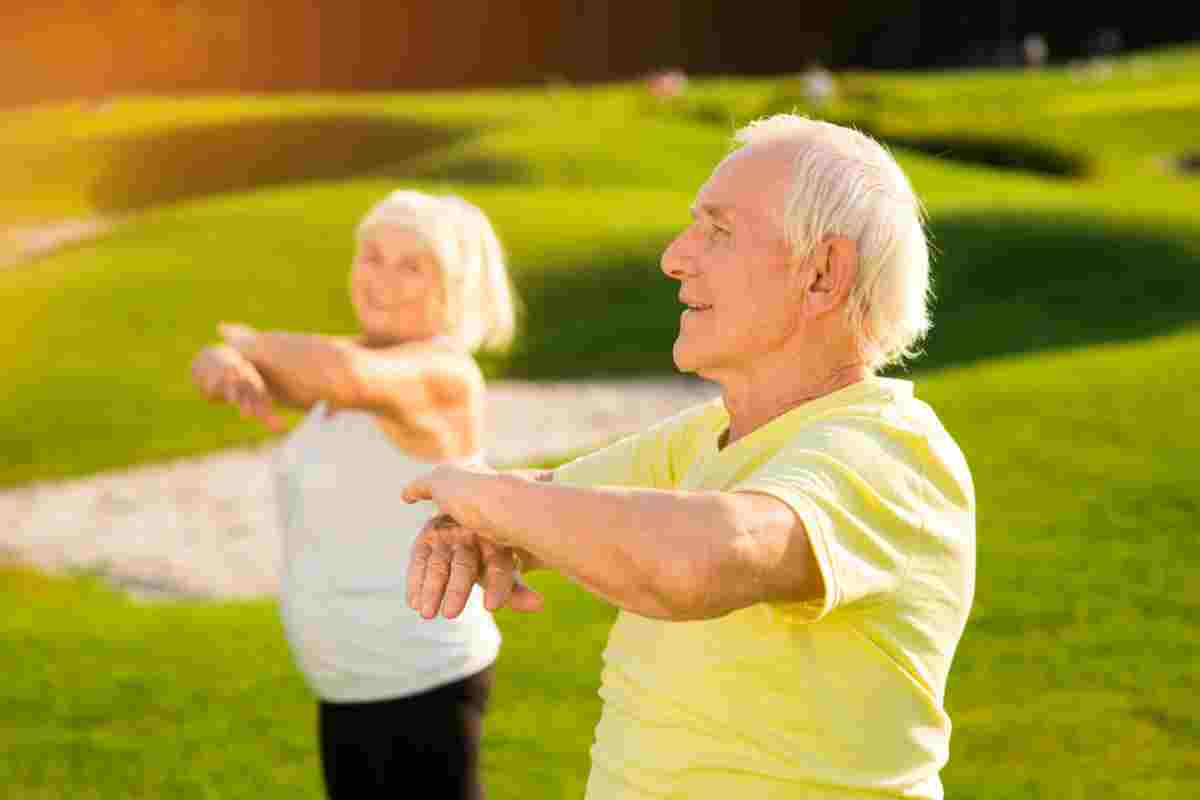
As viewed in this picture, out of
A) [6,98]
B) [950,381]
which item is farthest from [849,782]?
[6,98]

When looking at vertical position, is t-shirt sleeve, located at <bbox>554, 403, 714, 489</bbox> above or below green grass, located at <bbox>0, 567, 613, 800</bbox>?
above

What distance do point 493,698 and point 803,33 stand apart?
5461cm

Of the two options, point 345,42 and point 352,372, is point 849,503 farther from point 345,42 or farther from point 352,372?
point 345,42

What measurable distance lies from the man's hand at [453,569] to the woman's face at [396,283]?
1.84 m

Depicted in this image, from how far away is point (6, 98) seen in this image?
139 feet

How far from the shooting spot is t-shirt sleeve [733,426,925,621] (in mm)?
1922

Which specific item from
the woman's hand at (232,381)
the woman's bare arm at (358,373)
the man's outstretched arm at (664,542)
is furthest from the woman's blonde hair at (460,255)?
the man's outstretched arm at (664,542)

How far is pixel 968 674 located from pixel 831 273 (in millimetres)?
5003

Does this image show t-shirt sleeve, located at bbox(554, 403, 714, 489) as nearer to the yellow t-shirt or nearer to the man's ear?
the yellow t-shirt

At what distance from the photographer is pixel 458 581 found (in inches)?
88.4

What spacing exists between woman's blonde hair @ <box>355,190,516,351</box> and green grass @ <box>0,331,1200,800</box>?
8.05ft

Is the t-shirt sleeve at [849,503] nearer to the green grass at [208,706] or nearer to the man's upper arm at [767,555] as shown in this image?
the man's upper arm at [767,555]

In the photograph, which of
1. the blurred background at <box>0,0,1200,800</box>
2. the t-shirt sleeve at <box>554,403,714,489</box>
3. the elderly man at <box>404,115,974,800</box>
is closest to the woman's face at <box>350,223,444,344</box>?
the blurred background at <box>0,0,1200,800</box>

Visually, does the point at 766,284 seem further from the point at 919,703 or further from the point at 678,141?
the point at 678,141
